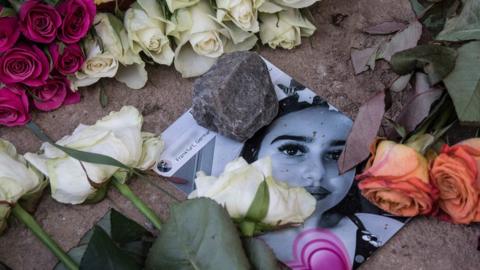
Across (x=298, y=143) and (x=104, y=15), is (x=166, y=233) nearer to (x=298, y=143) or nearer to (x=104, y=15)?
(x=298, y=143)

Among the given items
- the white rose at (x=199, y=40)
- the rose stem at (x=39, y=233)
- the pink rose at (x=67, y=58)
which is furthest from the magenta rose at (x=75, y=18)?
the rose stem at (x=39, y=233)

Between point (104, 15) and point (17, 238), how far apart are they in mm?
338

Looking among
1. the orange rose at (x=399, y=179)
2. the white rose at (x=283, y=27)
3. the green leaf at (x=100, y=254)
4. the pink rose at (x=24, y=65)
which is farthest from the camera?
the white rose at (x=283, y=27)

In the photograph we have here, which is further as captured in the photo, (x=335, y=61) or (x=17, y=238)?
(x=335, y=61)

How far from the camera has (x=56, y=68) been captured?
95cm

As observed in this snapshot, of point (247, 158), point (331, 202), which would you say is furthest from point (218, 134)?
point (331, 202)

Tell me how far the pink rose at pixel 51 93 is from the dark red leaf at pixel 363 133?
0.42 m

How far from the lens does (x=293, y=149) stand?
929 mm

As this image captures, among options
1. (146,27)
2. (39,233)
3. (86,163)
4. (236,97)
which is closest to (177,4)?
(146,27)

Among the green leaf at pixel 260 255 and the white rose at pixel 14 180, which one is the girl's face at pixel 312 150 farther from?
the white rose at pixel 14 180

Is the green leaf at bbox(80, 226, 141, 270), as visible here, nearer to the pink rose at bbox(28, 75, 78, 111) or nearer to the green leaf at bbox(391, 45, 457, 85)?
the pink rose at bbox(28, 75, 78, 111)

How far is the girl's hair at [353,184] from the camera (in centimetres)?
88

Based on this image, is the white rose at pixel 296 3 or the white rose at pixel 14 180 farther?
the white rose at pixel 296 3

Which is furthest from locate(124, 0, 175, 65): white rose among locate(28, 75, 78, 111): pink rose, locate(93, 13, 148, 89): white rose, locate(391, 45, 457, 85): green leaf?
locate(391, 45, 457, 85): green leaf
